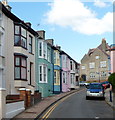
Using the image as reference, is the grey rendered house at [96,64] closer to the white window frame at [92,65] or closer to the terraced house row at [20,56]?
the white window frame at [92,65]

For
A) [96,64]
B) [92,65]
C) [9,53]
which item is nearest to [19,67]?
[9,53]

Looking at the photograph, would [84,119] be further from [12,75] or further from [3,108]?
[12,75]

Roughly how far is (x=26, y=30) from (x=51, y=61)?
9.69 m

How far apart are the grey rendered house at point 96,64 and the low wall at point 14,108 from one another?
5382cm

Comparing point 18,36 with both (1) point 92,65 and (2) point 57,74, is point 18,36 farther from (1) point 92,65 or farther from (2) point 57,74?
(1) point 92,65

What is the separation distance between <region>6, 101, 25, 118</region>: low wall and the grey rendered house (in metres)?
53.8

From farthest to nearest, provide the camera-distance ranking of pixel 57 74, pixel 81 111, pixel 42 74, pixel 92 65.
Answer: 1. pixel 92 65
2. pixel 57 74
3. pixel 42 74
4. pixel 81 111

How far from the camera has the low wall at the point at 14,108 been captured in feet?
38.6

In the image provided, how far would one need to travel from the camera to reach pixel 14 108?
42.0 feet

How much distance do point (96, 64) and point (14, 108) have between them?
2328 inches

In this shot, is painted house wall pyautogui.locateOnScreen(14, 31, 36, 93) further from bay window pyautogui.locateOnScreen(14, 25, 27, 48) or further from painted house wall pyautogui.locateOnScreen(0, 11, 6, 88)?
painted house wall pyautogui.locateOnScreen(0, 11, 6, 88)

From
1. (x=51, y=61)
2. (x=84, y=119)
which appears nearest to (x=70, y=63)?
(x=51, y=61)

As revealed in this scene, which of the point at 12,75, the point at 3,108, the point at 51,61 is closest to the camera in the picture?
the point at 3,108

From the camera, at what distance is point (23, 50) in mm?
19688
